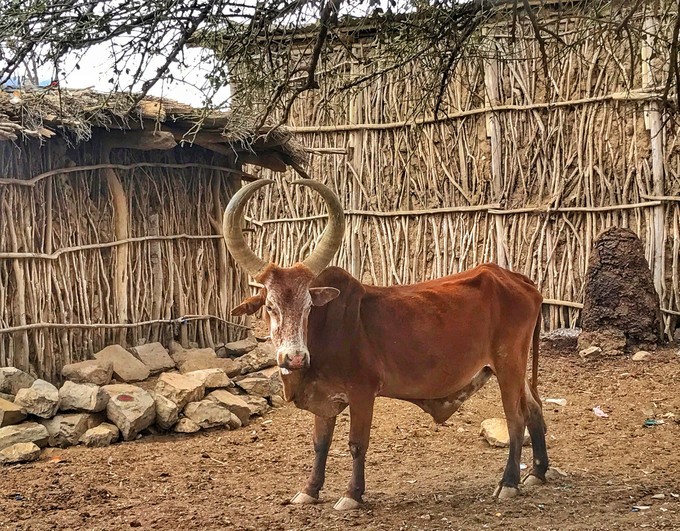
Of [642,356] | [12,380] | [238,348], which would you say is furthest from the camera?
[238,348]

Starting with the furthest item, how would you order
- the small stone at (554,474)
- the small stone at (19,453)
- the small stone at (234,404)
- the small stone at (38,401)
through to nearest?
the small stone at (234,404) → the small stone at (38,401) → the small stone at (19,453) → the small stone at (554,474)

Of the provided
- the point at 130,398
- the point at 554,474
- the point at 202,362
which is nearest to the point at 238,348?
the point at 202,362

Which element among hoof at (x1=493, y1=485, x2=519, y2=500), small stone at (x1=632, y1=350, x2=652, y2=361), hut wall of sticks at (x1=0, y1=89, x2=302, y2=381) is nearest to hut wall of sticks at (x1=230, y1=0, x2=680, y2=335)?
small stone at (x1=632, y1=350, x2=652, y2=361)

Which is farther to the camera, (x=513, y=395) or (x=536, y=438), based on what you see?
(x=536, y=438)

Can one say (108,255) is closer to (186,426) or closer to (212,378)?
(212,378)

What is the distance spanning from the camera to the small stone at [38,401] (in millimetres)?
7387

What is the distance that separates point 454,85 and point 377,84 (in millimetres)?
1173

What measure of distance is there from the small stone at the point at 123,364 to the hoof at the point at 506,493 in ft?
14.0

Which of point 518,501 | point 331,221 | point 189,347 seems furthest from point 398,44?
point 189,347

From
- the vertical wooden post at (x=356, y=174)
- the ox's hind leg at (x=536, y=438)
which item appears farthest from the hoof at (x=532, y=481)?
the vertical wooden post at (x=356, y=174)

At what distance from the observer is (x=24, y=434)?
723cm

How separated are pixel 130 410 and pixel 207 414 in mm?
762

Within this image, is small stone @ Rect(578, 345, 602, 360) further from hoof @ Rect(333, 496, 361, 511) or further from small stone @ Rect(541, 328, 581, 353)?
hoof @ Rect(333, 496, 361, 511)

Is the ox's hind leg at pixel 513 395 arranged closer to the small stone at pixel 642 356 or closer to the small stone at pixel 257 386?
the small stone at pixel 257 386
